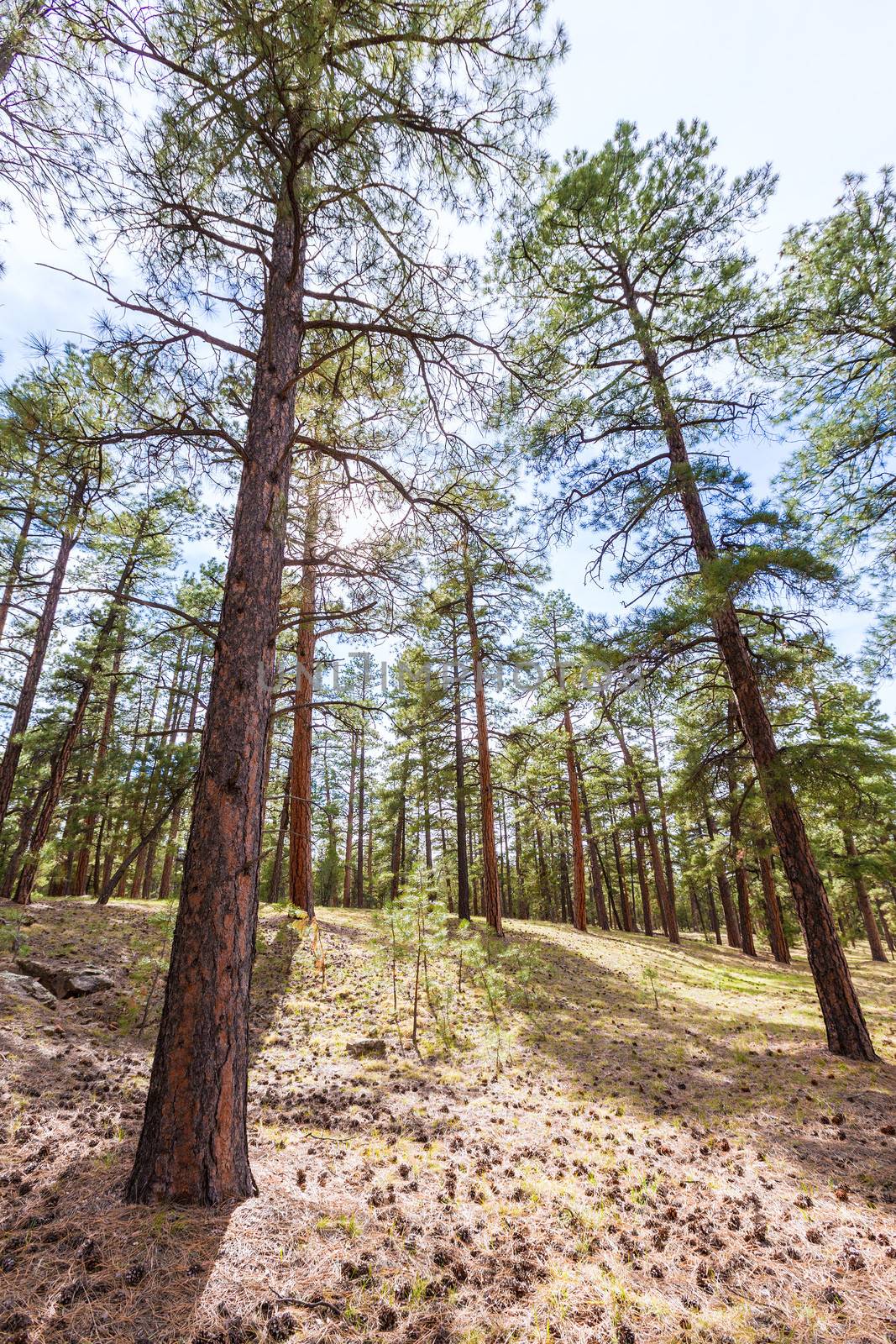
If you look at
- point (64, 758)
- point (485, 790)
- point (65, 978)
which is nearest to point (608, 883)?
point (485, 790)

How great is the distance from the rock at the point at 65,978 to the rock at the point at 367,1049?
319 cm

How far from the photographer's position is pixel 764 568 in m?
5.58

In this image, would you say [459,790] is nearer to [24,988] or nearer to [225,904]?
[24,988]

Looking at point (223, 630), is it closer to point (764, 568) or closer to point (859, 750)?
point (764, 568)

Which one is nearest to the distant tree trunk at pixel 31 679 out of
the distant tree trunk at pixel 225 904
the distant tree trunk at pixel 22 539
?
the distant tree trunk at pixel 22 539

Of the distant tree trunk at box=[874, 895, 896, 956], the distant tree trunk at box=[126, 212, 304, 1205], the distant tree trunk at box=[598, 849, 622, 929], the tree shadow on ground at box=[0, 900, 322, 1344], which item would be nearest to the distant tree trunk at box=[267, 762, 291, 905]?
the tree shadow on ground at box=[0, 900, 322, 1344]

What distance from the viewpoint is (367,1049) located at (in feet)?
18.3

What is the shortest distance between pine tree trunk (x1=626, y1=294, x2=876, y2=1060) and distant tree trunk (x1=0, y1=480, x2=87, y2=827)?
1083 centimetres

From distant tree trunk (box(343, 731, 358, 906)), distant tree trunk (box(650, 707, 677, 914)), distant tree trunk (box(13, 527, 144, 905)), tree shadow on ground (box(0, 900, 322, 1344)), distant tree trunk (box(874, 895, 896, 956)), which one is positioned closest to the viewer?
tree shadow on ground (box(0, 900, 322, 1344))

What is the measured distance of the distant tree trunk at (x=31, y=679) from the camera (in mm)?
10094

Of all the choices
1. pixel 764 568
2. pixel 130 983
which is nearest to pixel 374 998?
pixel 130 983

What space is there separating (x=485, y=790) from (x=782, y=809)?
7.17 meters

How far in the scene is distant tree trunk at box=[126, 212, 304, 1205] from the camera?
2.68m

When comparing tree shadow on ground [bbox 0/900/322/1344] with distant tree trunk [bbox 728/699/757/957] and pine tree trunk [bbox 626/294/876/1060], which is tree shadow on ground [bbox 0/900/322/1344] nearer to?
pine tree trunk [bbox 626/294/876/1060]
